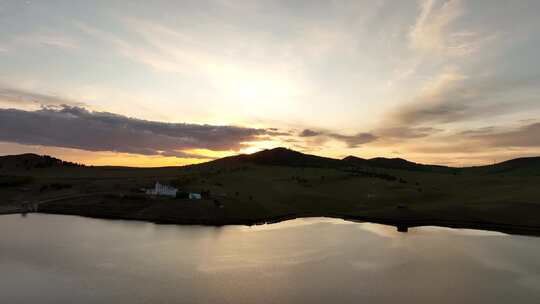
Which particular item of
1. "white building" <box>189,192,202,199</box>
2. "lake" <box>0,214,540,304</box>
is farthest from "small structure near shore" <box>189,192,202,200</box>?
"lake" <box>0,214,540,304</box>

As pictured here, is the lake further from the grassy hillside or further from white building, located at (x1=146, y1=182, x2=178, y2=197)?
white building, located at (x1=146, y1=182, x2=178, y2=197)

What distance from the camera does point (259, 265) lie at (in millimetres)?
59750

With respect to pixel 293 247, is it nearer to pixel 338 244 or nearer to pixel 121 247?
pixel 338 244

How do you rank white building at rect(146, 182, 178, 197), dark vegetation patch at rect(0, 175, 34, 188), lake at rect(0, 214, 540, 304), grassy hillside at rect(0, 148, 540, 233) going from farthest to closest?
1. dark vegetation patch at rect(0, 175, 34, 188)
2. white building at rect(146, 182, 178, 197)
3. grassy hillside at rect(0, 148, 540, 233)
4. lake at rect(0, 214, 540, 304)

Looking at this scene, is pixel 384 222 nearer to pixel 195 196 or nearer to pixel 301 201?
pixel 301 201

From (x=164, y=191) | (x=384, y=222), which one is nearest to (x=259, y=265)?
(x=384, y=222)

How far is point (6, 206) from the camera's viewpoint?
115 metres

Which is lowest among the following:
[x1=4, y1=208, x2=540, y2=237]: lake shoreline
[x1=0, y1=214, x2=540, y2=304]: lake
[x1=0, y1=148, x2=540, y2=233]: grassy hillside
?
[x1=0, y1=214, x2=540, y2=304]: lake

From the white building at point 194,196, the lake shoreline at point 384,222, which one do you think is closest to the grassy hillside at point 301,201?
the lake shoreline at point 384,222

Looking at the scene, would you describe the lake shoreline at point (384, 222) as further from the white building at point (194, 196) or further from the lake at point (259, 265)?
the white building at point (194, 196)

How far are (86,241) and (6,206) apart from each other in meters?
58.0

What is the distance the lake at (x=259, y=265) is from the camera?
47.0 m

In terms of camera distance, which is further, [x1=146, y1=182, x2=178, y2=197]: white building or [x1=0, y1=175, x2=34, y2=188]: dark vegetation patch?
[x1=0, y1=175, x2=34, y2=188]: dark vegetation patch

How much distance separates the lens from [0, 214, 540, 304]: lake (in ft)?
154
